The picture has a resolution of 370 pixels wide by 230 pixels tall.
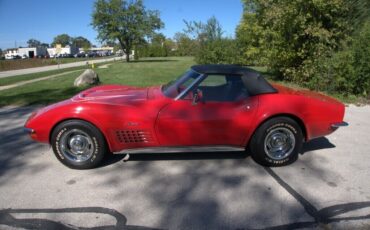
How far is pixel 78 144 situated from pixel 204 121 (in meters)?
1.68

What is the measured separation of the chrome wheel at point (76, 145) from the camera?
4016mm

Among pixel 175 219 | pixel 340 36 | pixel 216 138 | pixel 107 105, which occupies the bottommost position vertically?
pixel 175 219

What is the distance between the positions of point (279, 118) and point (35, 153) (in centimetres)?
361

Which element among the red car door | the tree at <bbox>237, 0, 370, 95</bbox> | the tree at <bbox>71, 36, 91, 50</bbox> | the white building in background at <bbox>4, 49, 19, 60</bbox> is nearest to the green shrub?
the tree at <bbox>237, 0, 370, 95</bbox>

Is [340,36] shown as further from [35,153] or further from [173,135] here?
[35,153]

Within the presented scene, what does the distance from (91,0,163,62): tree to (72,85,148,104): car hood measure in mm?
38256

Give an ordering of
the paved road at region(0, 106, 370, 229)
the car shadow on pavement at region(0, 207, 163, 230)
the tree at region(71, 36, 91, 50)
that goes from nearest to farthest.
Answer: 1. the car shadow on pavement at region(0, 207, 163, 230)
2. the paved road at region(0, 106, 370, 229)
3. the tree at region(71, 36, 91, 50)

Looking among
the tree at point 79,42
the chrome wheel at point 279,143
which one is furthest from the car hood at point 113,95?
the tree at point 79,42

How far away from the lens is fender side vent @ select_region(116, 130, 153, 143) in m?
3.94

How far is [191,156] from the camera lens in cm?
457

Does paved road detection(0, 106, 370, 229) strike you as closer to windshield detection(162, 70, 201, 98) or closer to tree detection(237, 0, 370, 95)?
windshield detection(162, 70, 201, 98)

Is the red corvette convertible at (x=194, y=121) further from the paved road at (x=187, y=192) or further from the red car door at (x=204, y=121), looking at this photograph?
the paved road at (x=187, y=192)

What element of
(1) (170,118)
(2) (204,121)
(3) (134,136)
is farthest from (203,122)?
(3) (134,136)

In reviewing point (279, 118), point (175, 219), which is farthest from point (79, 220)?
point (279, 118)
